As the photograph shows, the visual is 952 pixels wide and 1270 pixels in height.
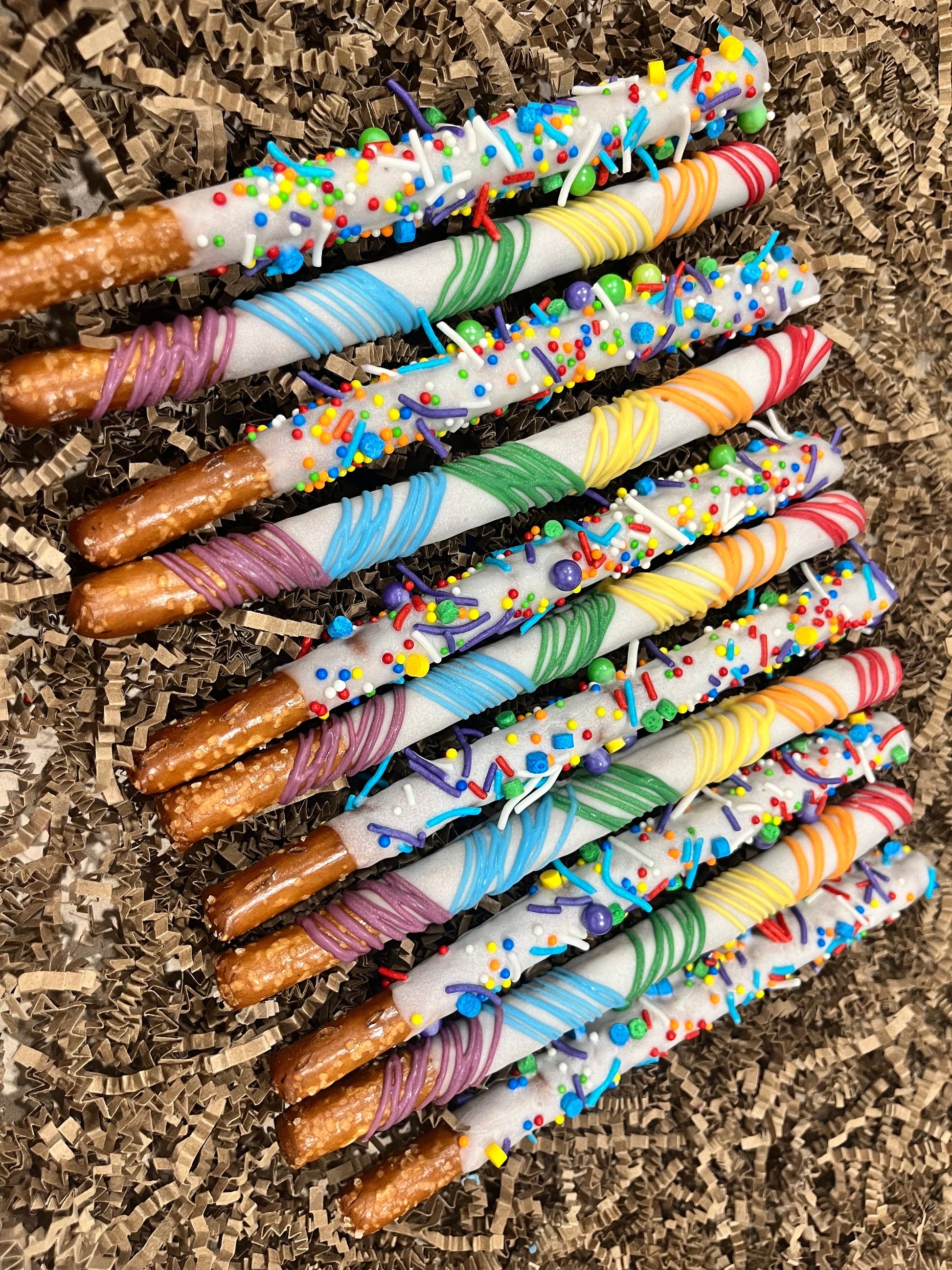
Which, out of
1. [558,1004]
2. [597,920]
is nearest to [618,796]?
[597,920]

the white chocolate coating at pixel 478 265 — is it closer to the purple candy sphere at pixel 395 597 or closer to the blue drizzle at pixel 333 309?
the blue drizzle at pixel 333 309

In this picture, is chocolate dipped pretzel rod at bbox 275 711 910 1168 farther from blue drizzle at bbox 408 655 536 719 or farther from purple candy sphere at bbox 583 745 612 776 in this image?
blue drizzle at bbox 408 655 536 719

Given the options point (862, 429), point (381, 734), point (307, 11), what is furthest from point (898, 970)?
point (307, 11)

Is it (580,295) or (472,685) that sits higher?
(580,295)

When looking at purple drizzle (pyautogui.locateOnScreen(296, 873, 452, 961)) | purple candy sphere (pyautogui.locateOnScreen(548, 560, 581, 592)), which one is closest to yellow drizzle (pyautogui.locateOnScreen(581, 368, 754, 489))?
purple candy sphere (pyautogui.locateOnScreen(548, 560, 581, 592))

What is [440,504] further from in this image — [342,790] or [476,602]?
[342,790]

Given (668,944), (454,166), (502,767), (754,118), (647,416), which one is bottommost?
(668,944)
